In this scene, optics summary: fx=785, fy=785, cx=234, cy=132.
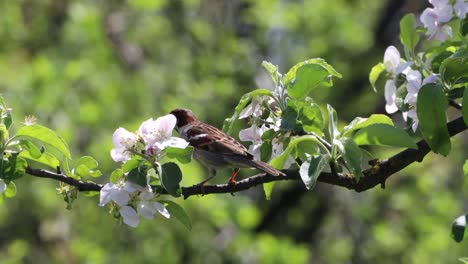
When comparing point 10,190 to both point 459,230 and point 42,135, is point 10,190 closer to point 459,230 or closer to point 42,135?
point 42,135

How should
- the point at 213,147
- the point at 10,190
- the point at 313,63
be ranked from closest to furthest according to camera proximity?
the point at 313,63 < the point at 10,190 < the point at 213,147

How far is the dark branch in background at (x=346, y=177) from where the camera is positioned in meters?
2.39

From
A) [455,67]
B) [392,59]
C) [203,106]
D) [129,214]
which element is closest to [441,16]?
[392,59]

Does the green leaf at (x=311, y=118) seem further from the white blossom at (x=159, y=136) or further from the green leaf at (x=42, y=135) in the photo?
the green leaf at (x=42, y=135)

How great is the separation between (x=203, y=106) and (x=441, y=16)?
9.03 metres

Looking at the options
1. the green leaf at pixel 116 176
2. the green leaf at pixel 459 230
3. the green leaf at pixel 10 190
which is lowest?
the green leaf at pixel 459 230

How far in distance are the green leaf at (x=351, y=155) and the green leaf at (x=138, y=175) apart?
572 millimetres

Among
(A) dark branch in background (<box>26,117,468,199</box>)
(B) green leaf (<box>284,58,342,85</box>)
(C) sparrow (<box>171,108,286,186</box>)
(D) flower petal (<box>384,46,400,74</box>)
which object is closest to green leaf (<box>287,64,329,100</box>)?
(B) green leaf (<box>284,58,342,85</box>)

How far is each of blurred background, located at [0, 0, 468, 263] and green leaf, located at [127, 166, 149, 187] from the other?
6892mm

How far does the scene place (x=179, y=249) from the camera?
421 inches

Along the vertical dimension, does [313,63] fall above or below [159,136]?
above

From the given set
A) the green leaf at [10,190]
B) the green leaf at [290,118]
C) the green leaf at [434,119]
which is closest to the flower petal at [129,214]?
the green leaf at [10,190]

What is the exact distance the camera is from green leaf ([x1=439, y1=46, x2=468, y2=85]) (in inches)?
89.5

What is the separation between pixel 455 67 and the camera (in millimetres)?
2314
